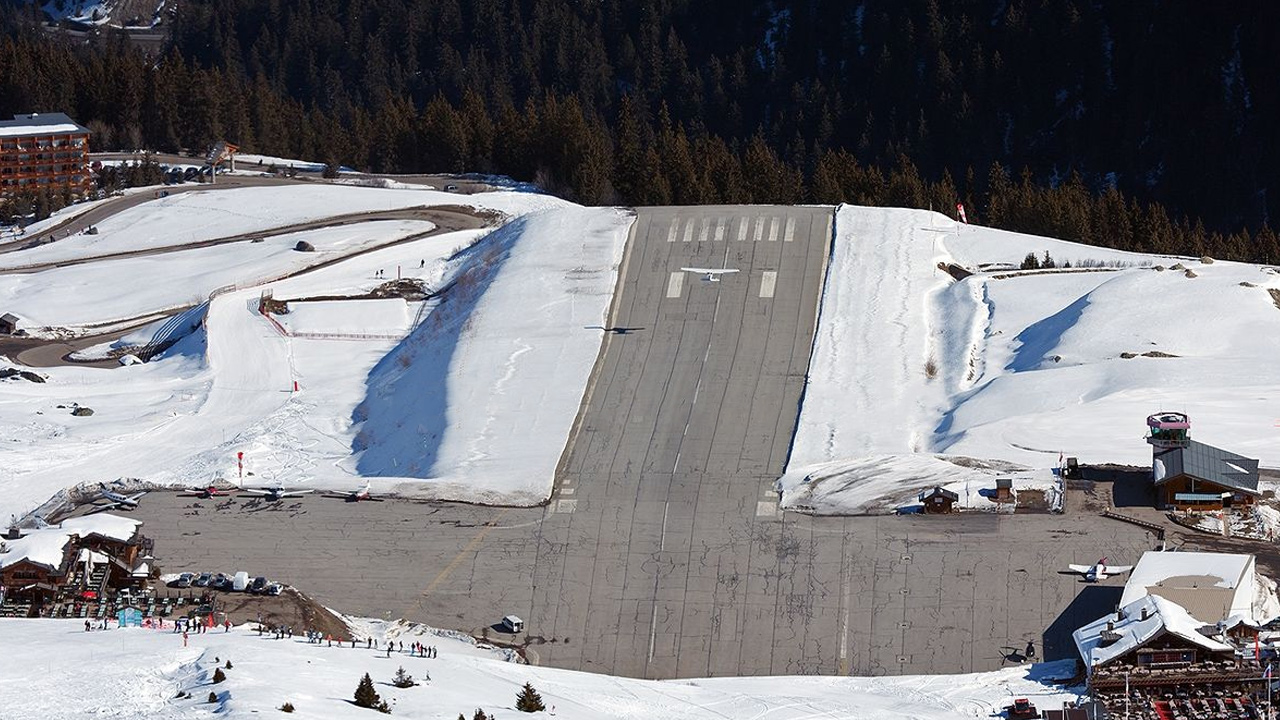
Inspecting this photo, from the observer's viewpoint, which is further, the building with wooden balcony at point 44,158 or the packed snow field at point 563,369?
the building with wooden balcony at point 44,158

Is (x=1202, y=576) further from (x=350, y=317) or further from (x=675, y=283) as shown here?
(x=350, y=317)

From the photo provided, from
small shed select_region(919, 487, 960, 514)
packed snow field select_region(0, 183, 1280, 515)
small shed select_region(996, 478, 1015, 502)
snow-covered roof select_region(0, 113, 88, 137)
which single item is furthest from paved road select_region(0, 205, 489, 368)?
small shed select_region(996, 478, 1015, 502)

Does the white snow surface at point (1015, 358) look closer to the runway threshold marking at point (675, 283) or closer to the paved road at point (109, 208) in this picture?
the runway threshold marking at point (675, 283)

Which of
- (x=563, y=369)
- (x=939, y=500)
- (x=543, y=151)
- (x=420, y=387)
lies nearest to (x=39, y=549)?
(x=420, y=387)

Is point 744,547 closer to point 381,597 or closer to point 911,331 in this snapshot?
point 381,597

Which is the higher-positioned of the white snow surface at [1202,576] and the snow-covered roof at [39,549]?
the white snow surface at [1202,576]

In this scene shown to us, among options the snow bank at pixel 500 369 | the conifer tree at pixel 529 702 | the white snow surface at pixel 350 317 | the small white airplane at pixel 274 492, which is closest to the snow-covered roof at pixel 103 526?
the small white airplane at pixel 274 492

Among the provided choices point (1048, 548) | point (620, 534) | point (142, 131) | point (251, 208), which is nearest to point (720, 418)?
point (620, 534)
